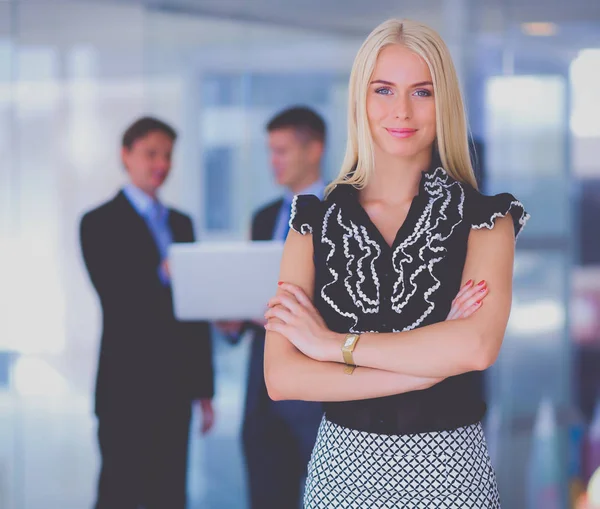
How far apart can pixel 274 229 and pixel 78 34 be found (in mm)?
2313

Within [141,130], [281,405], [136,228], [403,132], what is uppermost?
[141,130]

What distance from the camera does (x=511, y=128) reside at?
6.57 meters

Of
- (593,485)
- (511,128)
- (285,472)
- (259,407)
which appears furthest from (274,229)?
(511,128)

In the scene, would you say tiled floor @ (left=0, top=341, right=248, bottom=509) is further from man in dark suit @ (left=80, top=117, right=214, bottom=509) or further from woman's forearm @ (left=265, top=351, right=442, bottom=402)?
woman's forearm @ (left=265, top=351, right=442, bottom=402)

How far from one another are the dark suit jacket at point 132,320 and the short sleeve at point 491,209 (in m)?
2.42

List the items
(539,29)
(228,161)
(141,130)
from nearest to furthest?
1. (141,130)
2. (228,161)
3. (539,29)

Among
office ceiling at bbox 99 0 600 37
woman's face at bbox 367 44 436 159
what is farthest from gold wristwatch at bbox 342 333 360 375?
office ceiling at bbox 99 0 600 37

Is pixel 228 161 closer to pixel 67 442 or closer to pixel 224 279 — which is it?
pixel 67 442

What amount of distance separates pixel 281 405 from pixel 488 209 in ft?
7.46

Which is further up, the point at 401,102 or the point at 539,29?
the point at 539,29

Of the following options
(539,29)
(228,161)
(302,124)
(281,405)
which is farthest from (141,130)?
(539,29)

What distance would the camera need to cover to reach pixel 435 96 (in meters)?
1.96

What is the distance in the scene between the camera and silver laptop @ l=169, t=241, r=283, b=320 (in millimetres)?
3672

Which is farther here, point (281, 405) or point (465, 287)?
point (281, 405)
